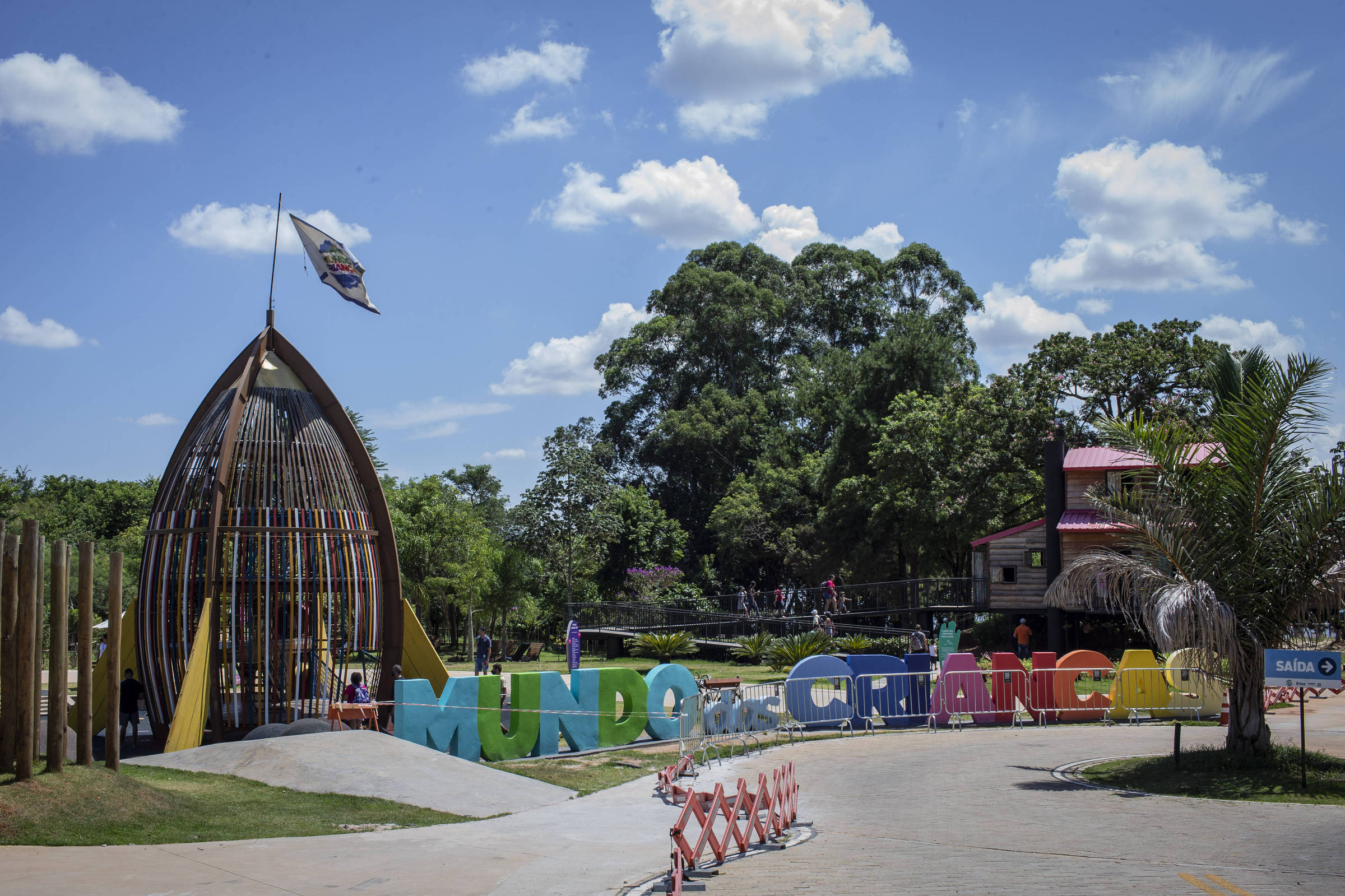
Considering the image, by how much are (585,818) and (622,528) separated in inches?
1520

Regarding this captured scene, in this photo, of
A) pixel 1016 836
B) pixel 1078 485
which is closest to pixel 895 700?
pixel 1016 836

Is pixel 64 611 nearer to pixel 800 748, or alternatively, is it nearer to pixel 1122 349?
pixel 800 748

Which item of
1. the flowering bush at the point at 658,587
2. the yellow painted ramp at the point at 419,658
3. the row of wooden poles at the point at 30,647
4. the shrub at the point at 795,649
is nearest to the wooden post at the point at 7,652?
the row of wooden poles at the point at 30,647

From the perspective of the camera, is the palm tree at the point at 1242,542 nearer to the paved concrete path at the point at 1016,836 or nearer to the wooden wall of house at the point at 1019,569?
the paved concrete path at the point at 1016,836

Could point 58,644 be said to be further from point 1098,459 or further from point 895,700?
point 1098,459

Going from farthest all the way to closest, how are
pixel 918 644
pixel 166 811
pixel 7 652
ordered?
pixel 918 644, pixel 166 811, pixel 7 652

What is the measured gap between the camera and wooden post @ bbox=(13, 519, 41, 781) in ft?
33.0

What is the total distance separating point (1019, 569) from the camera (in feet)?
123

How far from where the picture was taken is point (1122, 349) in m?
40.2

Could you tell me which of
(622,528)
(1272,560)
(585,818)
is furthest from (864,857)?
(622,528)

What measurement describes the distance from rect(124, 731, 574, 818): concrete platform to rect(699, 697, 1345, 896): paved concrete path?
2926 mm

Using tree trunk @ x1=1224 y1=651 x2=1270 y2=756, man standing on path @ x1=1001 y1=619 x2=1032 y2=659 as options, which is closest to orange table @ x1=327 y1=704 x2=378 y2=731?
tree trunk @ x1=1224 y1=651 x2=1270 y2=756

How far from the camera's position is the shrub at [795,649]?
3086 centimetres

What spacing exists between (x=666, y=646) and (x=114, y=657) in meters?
26.2
